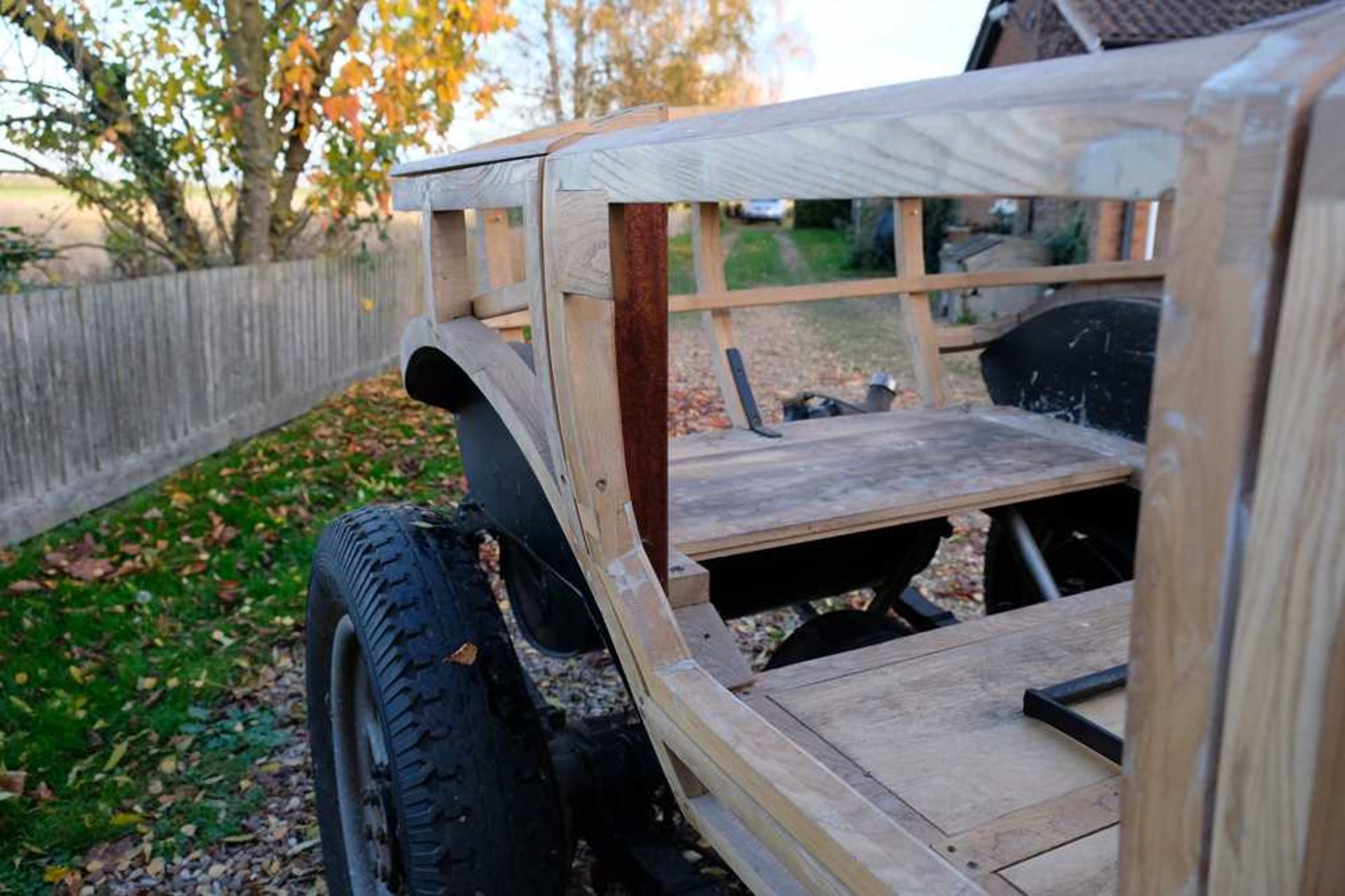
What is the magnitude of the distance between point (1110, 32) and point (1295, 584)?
17.1 metres

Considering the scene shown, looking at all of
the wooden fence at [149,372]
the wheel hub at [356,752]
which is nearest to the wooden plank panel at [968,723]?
the wheel hub at [356,752]

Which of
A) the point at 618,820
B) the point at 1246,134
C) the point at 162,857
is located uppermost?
the point at 1246,134

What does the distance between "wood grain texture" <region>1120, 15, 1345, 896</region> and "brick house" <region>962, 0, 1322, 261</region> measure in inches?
535

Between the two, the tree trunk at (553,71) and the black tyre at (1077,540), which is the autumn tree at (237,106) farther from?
the tree trunk at (553,71)

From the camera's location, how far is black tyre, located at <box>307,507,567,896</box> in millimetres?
1748

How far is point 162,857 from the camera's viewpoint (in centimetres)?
306

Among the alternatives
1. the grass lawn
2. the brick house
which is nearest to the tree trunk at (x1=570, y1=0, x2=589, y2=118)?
the brick house

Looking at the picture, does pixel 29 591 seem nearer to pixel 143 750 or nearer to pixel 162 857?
pixel 143 750

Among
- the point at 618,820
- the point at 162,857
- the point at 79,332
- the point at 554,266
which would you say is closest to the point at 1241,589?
the point at 554,266

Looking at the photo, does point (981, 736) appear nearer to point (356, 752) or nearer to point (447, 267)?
point (447, 267)

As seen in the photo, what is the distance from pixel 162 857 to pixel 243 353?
538 cm

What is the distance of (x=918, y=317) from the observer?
3297 mm

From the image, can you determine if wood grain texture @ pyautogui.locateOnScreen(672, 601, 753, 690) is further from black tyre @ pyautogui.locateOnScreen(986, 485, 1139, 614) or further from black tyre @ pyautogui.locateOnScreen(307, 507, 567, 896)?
black tyre @ pyautogui.locateOnScreen(986, 485, 1139, 614)

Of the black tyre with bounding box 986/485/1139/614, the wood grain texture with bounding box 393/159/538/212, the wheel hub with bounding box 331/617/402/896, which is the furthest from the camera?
the black tyre with bounding box 986/485/1139/614
